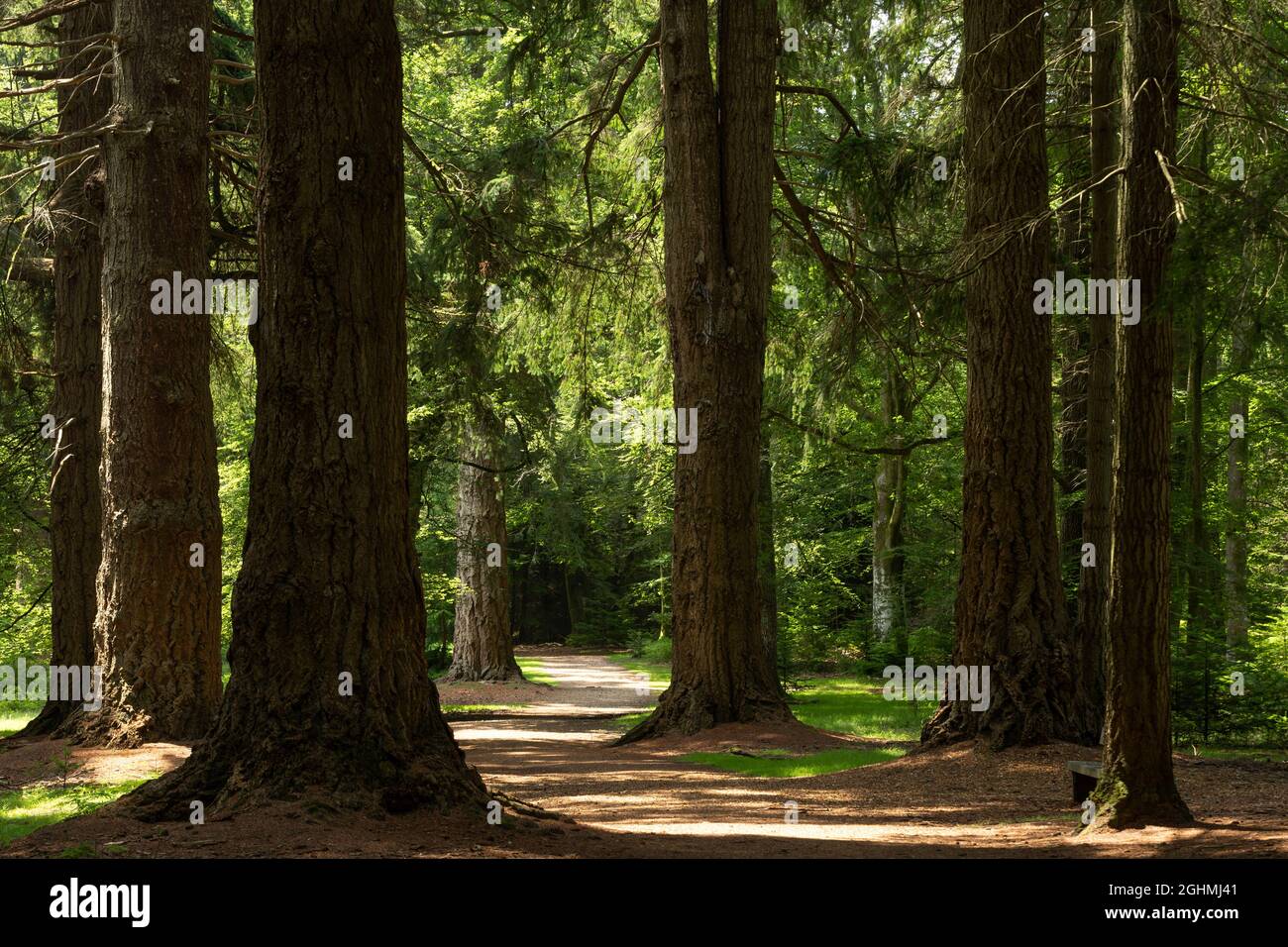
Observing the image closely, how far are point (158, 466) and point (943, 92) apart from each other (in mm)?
9724

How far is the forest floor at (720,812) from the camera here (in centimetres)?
578

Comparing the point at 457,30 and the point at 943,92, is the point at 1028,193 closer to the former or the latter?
the point at 943,92

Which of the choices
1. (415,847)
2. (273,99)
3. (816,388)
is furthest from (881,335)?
(415,847)

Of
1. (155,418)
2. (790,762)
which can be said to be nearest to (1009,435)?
(790,762)

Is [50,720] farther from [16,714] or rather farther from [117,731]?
[16,714]

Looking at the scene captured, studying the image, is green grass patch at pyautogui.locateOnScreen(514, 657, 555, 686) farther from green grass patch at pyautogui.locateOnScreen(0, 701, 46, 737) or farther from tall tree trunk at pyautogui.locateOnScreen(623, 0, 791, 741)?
tall tree trunk at pyautogui.locateOnScreen(623, 0, 791, 741)

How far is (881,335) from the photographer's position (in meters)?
15.4

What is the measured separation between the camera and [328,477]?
253 inches

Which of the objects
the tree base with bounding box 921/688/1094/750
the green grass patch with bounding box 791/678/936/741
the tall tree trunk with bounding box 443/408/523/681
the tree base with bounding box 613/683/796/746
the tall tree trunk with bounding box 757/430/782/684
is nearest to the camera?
the tree base with bounding box 921/688/1094/750

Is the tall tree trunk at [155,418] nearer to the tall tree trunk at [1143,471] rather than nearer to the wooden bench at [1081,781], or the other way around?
the wooden bench at [1081,781]

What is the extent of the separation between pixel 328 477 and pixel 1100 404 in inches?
331

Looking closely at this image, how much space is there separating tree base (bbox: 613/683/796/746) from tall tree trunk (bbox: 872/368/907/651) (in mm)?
9836

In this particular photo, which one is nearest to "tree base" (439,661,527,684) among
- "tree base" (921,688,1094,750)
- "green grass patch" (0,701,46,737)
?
"green grass patch" (0,701,46,737)

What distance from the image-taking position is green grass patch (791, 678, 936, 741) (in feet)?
48.6
